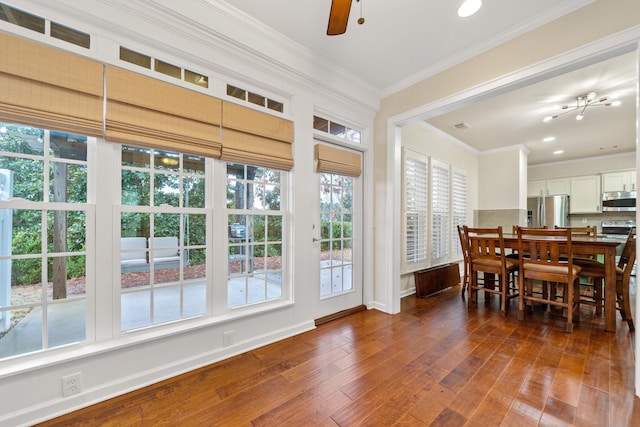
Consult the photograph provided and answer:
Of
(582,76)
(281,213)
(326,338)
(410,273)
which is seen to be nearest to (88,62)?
(281,213)

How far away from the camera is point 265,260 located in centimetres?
246

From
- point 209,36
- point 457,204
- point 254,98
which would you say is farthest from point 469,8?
point 457,204

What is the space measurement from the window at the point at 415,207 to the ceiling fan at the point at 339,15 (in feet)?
8.31

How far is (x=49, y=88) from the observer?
4.91ft

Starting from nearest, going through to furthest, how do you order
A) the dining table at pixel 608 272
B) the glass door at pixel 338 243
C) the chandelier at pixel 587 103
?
the dining table at pixel 608 272
the glass door at pixel 338 243
the chandelier at pixel 587 103

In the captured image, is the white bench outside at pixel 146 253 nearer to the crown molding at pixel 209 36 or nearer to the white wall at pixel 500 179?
the crown molding at pixel 209 36

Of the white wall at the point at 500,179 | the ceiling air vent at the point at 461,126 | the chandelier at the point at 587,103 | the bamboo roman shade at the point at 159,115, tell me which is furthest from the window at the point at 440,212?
the bamboo roman shade at the point at 159,115

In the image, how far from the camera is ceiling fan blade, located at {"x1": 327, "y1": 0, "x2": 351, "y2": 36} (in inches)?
55.8

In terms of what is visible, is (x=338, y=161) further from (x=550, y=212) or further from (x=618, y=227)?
(x=618, y=227)

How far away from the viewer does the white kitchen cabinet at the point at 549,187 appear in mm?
6355

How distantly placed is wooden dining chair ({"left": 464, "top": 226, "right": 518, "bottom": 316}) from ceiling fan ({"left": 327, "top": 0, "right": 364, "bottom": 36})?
2.76 m

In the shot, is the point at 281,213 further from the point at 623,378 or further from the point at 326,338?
the point at 623,378

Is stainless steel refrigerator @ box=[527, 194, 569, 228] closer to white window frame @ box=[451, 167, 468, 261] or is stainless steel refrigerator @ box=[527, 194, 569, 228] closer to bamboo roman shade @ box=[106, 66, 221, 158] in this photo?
white window frame @ box=[451, 167, 468, 261]

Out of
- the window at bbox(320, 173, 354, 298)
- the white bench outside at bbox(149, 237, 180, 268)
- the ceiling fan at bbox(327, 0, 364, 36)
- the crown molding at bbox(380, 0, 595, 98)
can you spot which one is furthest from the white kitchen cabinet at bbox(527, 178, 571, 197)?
the white bench outside at bbox(149, 237, 180, 268)
